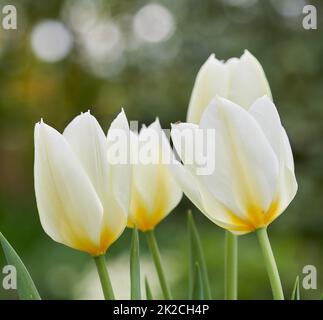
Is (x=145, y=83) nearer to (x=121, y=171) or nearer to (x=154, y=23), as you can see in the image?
(x=154, y=23)

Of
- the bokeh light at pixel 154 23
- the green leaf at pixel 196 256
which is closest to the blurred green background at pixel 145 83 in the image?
the bokeh light at pixel 154 23

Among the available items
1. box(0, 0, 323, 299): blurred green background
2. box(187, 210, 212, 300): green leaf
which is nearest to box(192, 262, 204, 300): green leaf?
box(187, 210, 212, 300): green leaf

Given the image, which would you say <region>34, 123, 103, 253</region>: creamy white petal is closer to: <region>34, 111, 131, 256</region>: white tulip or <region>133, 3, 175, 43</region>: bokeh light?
<region>34, 111, 131, 256</region>: white tulip

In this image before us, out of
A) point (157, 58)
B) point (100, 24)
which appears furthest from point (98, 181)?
point (157, 58)

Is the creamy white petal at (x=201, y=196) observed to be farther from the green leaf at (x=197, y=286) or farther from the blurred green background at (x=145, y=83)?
the blurred green background at (x=145, y=83)

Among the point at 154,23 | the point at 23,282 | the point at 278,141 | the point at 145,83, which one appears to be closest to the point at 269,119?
the point at 278,141
